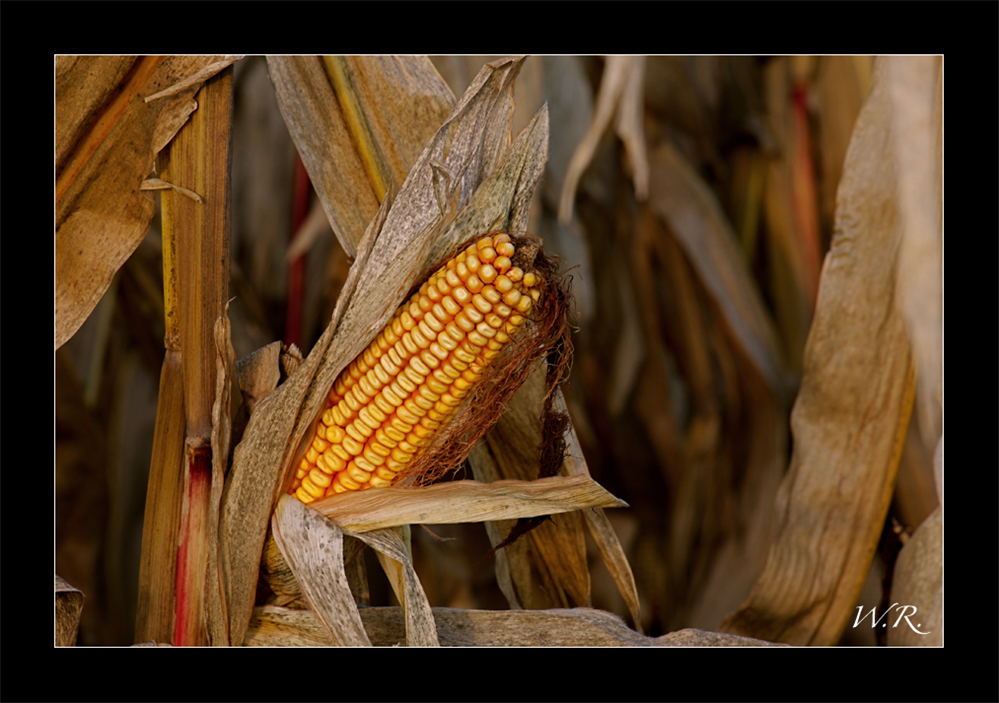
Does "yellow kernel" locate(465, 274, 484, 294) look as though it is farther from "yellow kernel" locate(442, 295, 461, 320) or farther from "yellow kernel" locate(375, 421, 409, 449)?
"yellow kernel" locate(375, 421, 409, 449)

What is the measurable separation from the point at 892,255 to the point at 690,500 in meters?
0.52

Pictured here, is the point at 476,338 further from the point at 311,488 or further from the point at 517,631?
the point at 517,631

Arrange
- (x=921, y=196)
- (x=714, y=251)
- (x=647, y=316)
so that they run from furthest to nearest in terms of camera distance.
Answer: (x=647, y=316)
(x=714, y=251)
(x=921, y=196)

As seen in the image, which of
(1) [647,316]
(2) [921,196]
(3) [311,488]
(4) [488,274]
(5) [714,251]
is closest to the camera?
(4) [488,274]

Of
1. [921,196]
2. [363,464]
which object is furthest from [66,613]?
[921,196]

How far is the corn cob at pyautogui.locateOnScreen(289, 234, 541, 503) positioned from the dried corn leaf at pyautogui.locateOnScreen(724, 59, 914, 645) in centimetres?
47

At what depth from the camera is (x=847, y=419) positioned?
2.60ft

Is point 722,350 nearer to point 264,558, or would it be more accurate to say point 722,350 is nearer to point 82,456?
point 264,558

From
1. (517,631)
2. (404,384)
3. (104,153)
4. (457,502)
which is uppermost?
(104,153)

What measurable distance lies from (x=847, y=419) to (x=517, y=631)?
0.48 meters

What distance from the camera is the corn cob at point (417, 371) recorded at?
0.50 metres
